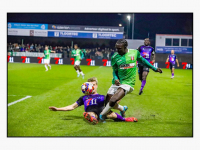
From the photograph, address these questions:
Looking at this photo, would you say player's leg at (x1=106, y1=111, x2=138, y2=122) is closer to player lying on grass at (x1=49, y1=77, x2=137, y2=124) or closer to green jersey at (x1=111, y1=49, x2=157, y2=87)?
player lying on grass at (x1=49, y1=77, x2=137, y2=124)

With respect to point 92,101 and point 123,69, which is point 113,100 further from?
point 123,69

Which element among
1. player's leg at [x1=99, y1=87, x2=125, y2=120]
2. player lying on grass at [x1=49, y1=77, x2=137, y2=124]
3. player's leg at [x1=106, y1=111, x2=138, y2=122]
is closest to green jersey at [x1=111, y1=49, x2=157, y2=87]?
player's leg at [x1=99, y1=87, x2=125, y2=120]

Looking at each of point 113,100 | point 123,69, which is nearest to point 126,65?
point 123,69

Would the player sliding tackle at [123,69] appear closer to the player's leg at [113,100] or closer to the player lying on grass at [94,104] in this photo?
the player's leg at [113,100]

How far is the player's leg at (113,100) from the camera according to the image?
205 inches

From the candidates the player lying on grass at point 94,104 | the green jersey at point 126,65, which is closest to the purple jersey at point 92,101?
the player lying on grass at point 94,104

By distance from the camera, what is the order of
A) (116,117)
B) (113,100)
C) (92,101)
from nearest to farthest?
(113,100) → (92,101) → (116,117)

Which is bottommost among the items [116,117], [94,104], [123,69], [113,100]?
[116,117]

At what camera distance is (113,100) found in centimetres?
520

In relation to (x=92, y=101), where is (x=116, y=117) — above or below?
below

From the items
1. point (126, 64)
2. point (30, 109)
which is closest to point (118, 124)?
point (126, 64)

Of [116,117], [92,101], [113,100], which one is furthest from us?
[116,117]

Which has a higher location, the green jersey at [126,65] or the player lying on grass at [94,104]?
the green jersey at [126,65]

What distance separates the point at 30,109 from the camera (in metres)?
7.02
